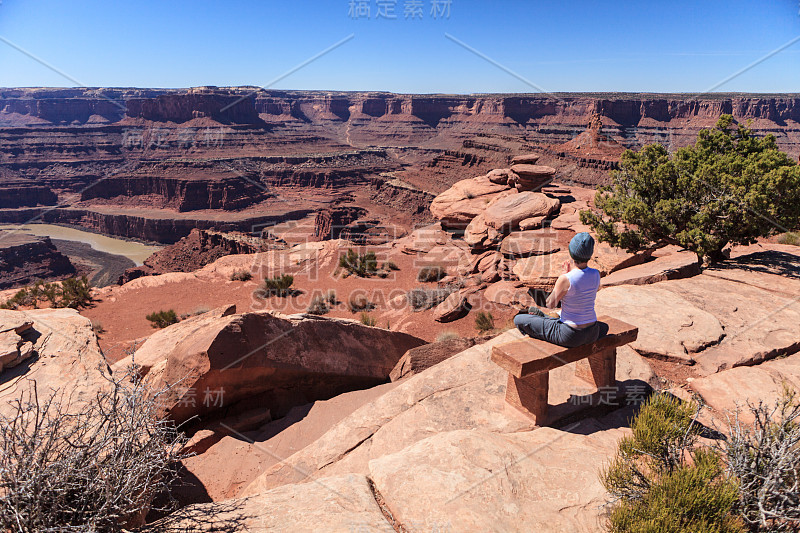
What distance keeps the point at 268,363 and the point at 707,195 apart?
932cm

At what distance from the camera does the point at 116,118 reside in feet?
510

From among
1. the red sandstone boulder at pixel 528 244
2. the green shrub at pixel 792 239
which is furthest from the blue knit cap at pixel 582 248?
the green shrub at pixel 792 239

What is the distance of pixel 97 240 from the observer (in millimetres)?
63250

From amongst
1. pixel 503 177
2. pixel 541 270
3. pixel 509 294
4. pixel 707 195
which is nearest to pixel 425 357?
pixel 509 294

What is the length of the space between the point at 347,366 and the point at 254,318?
1694 mm

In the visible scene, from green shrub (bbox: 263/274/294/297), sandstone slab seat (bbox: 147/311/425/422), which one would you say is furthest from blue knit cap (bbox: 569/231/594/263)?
green shrub (bbox: 263/274/294/297)

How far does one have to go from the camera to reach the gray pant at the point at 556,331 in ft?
12.5

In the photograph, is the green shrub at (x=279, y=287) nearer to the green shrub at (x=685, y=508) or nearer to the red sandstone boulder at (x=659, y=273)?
the red sandstone boulder at (x=659, y=273)

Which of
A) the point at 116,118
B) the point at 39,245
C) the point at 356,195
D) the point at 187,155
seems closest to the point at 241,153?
the point at 187,155

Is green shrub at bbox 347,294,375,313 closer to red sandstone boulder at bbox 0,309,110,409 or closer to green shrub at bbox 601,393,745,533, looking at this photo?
red sandstone boulder at bbox 0,309,110,409

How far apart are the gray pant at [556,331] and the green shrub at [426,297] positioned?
30.5ft

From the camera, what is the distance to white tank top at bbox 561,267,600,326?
148 inches

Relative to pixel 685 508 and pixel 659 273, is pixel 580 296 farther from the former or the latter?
pixel 659 273

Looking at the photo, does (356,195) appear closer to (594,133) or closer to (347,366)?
(594,133)
